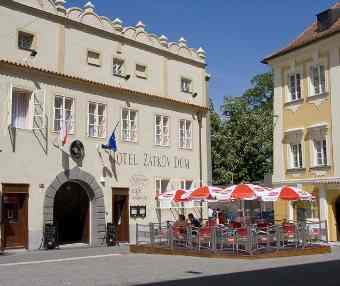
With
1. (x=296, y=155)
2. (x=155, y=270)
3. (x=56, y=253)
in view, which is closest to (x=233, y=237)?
(x=155, y=270)

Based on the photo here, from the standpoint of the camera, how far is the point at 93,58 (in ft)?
85.5

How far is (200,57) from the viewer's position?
32594mm

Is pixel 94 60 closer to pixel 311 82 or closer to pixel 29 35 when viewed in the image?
pixel 29 35

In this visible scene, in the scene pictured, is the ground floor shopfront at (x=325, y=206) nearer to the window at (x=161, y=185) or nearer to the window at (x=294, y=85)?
the window at (x=294, y=85)

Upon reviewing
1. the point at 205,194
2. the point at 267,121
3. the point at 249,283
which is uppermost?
the point at 267,121

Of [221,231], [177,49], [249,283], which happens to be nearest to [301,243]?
[221,231]

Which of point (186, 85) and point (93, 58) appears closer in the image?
point (93, 58)

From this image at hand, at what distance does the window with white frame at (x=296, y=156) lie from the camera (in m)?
29.7

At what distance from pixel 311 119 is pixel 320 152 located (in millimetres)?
1794

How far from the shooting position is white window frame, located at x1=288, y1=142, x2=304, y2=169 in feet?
97.0

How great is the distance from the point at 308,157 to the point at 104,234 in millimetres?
11307

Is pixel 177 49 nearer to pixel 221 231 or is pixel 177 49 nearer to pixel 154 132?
pixel 154 132

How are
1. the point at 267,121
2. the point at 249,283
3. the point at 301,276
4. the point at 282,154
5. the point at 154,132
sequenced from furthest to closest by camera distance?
the point at 267,121
the point at 282,154
the point at 154,132
the point at 301,276
the point at 249,283

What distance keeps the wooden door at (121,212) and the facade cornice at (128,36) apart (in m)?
7.51
